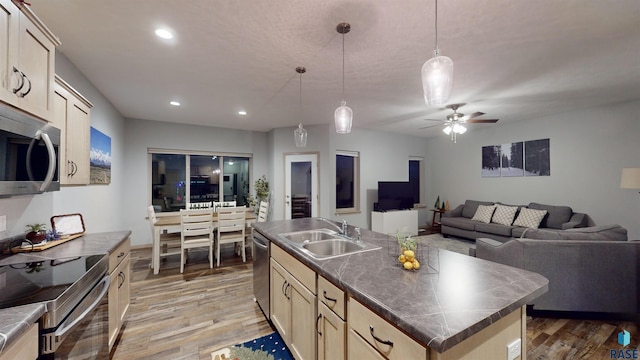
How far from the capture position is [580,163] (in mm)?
4566

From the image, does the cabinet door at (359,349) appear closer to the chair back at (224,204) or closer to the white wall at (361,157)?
the white wall at (361,157)

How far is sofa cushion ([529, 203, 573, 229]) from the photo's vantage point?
14.8 ft

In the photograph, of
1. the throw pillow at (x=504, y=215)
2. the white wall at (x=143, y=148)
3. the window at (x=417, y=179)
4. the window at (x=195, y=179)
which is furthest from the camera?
the window at (x=417, y=179)

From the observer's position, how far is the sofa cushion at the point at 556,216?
14.8 feet

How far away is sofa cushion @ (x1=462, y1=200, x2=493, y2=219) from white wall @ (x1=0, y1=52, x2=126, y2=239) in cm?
709

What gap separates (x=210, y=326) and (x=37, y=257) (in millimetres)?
1455

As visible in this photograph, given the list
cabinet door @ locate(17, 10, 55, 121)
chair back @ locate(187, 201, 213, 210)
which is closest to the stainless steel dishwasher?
cabinet door @ locate(17, 10, 55, 121)

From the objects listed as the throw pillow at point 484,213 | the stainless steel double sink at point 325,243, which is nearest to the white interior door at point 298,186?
the stainless steel double sink at point 325,243

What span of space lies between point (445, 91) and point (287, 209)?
4.62 meters

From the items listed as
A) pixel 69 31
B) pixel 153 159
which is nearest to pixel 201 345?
pixel 69 31

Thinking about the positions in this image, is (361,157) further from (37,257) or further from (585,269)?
(37,257)

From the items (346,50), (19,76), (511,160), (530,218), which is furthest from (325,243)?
(511,160)

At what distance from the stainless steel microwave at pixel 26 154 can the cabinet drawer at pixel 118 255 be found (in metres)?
0.63

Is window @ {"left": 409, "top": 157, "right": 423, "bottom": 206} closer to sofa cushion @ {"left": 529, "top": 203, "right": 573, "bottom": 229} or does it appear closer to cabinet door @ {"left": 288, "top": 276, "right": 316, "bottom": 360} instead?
sofa cushion @ {"left": 529, "top": 203, "right": 573, "bottom": 229}
